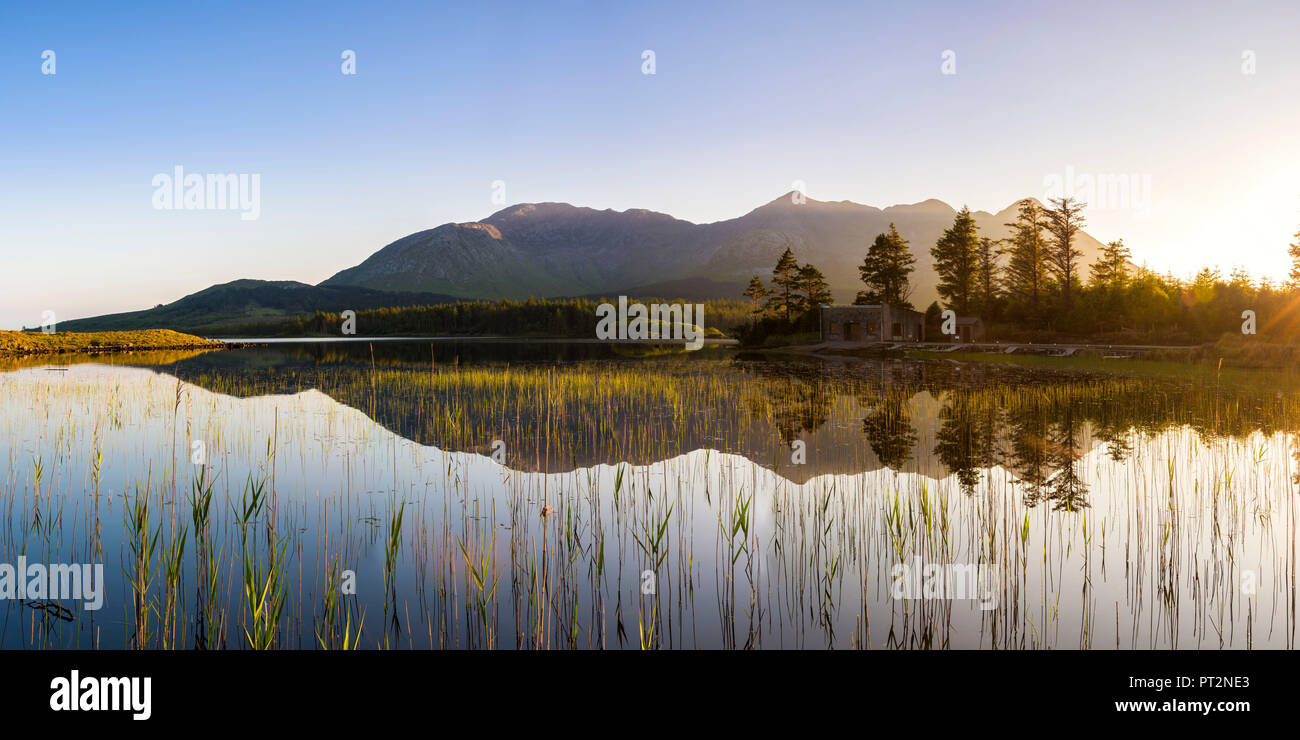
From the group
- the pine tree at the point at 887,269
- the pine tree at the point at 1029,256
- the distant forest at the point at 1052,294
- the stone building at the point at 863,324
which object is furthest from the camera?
the pine tree at the point at 887,269

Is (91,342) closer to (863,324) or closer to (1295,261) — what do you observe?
(863,324)

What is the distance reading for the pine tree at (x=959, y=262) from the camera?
6556cm

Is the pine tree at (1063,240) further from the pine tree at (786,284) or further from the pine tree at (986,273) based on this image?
the pine tree at (786,284)

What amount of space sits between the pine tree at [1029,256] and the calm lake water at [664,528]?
52672 millimetres

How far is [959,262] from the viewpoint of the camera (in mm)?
66188

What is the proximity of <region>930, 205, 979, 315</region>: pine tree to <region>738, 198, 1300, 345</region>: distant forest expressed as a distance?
0.35 feet

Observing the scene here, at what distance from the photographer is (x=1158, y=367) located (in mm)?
27719

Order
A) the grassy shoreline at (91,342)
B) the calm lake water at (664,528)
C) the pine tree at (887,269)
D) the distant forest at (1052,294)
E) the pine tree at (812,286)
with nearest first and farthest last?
the calm lake water at (664,528) < the distant forest at (1052,294) < the grassy shoreline at (91,342) < the pine tree at (812,286) < the pine tree at (887,269)

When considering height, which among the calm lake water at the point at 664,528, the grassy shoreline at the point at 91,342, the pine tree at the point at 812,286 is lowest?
the calm lake water at the point at 664,528

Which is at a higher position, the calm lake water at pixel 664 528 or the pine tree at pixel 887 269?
the pine tree at pixel 887 269

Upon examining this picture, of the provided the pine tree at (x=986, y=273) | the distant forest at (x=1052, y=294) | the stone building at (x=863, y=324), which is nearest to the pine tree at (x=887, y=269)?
the distant forest at (x=1052, y=294)

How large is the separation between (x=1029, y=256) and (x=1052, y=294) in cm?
693

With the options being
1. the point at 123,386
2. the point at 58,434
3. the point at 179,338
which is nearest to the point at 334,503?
the point at 58,434

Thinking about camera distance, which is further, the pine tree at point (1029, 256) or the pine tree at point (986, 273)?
the pine tree at point (986, 273)
